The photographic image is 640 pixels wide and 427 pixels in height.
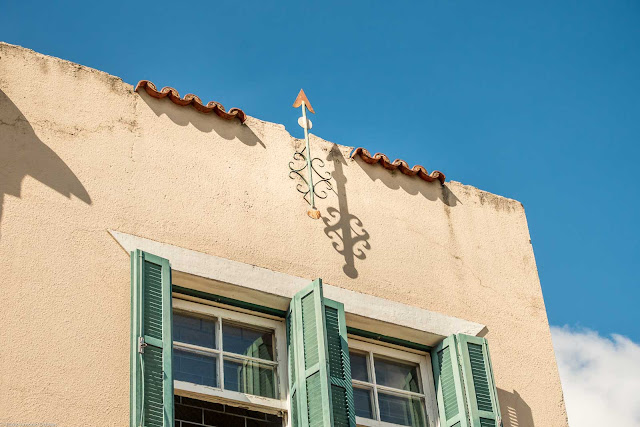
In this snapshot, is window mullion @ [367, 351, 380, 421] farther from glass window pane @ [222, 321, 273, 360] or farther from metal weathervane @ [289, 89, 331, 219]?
metal weathervane @ [289, 89, 331, 219]

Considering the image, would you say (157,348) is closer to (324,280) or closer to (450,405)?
(324,280)

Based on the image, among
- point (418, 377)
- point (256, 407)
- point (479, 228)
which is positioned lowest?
point (256, 407)

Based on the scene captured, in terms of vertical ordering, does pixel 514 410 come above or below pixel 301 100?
below

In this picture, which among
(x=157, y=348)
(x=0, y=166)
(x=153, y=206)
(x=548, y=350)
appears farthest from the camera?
(x=548, y=350)

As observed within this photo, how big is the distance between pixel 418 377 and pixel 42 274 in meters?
2.71

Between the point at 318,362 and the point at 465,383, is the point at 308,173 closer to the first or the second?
the point at 318,362

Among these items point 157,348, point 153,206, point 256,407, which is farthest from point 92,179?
point 256,407

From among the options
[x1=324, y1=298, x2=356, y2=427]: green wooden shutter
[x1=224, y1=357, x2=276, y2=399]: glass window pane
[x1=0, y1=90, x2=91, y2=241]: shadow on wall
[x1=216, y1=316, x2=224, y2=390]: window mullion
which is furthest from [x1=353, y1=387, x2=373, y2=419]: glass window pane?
[x1=0, y1=90, x2=91, y2=241]: shadow on wall

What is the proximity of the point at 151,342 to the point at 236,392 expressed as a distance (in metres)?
0.74

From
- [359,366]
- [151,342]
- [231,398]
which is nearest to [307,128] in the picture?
[359,366]

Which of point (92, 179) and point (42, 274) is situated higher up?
point (92, 179)

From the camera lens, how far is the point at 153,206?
7062 millimetres

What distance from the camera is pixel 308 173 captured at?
312 inches

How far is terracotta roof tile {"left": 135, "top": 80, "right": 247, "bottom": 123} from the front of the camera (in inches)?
298
